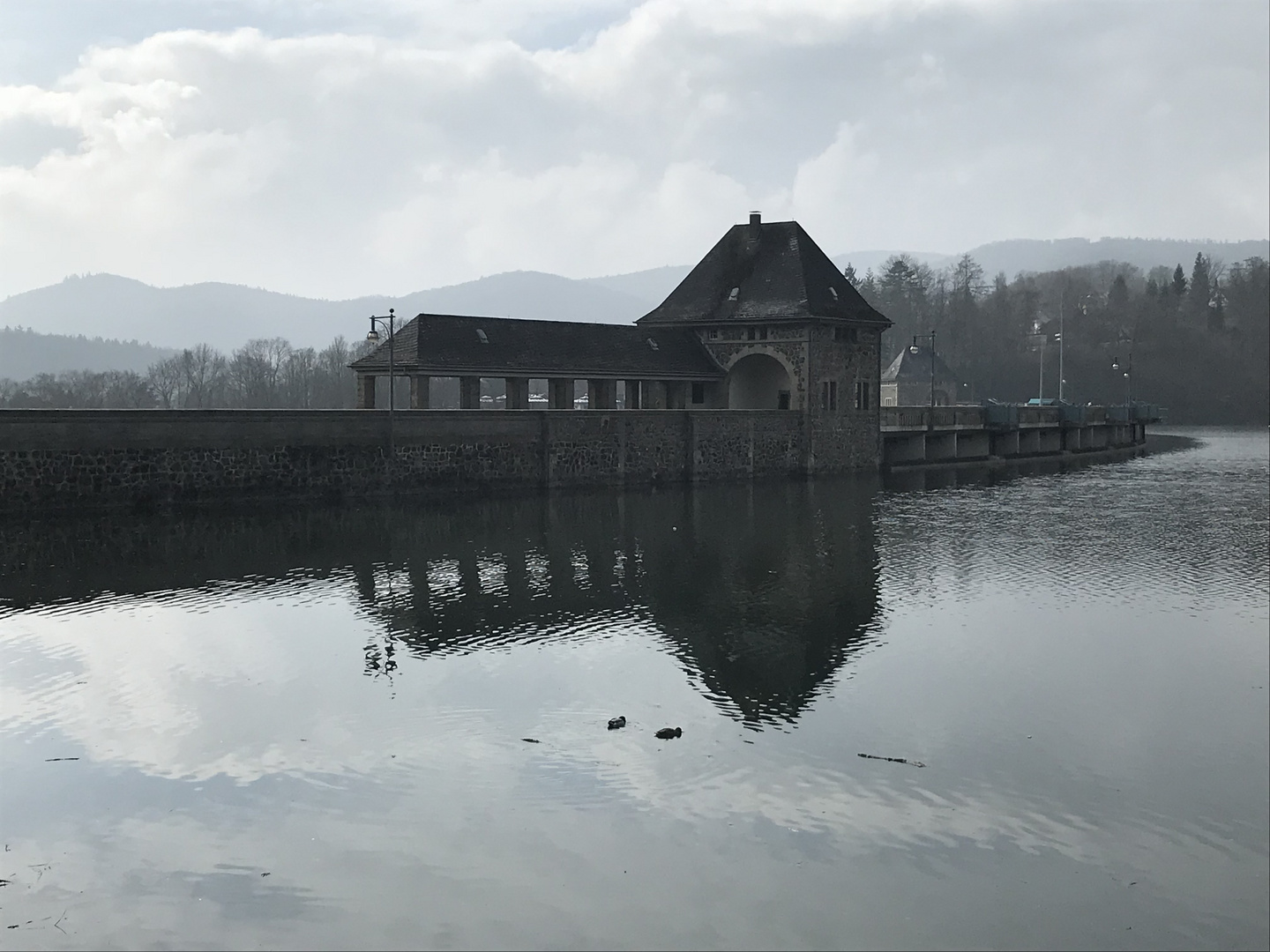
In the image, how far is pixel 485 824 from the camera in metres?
11.9

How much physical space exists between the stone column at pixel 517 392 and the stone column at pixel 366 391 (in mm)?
4758

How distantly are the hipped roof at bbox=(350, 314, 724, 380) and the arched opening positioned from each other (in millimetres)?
2639

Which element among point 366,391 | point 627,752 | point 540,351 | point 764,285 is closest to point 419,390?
point 366,391

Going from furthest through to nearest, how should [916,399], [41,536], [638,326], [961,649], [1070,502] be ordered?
[916,399] < [638,326] < [1070,502] < [41,536] < [961,649]

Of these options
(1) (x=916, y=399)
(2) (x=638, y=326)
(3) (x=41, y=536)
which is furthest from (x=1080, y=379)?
(3) (x=41, y=536)

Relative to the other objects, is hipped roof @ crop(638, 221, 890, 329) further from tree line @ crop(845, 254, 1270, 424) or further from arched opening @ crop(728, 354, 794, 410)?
tree line @ crop(845, 254, 1270, 424)

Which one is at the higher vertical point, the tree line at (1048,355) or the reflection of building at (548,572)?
the tree line at (1048,355)

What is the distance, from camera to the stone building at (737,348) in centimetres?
4559

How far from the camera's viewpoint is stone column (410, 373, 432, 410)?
42219mm

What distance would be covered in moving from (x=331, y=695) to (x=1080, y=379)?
13590cm

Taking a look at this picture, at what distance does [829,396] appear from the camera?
2032 inches

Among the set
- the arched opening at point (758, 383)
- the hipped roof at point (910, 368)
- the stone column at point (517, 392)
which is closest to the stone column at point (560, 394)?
the stone column at point (517, 392)

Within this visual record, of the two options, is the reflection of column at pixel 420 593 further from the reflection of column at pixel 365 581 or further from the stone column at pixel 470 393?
the stone column at pixel 470 393

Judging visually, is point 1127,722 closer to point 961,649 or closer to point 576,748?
point 961,649
